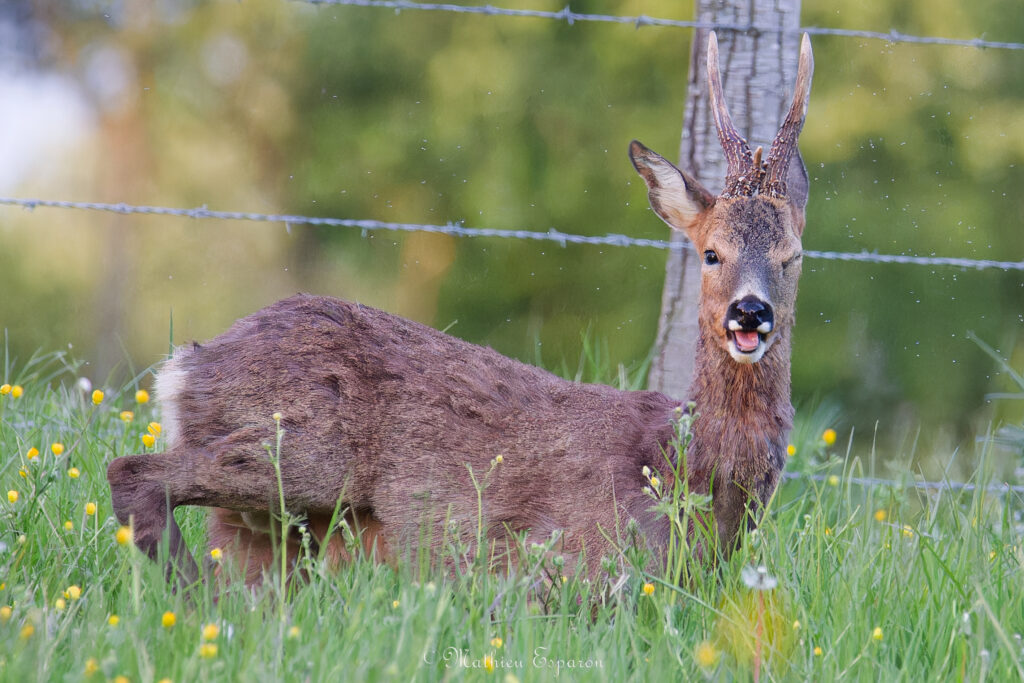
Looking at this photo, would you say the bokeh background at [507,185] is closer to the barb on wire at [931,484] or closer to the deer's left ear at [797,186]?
the barb on wire at [931,484]

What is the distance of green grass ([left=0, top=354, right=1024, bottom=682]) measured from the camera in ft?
7.72

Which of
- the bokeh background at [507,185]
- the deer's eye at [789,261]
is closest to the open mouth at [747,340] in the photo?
the deer's eye at [789,261]

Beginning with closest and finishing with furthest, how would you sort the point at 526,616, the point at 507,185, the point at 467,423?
the point at 526,616, the point at 467,423, the point at 507,185

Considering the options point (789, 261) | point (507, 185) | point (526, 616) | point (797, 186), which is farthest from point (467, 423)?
point (507, 185)

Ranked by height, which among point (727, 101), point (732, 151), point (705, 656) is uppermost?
point (727, 101)

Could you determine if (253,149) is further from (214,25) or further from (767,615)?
(767,615)

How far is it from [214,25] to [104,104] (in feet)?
3.33

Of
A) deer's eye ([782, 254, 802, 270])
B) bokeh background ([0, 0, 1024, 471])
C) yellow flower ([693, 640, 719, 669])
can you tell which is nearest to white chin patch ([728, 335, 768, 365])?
deer's eye ([782, 254, 802, 270])

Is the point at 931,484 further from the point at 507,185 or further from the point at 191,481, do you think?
the point at 507,185

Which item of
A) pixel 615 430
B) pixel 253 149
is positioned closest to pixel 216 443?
pixel 615 430

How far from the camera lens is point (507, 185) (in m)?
8.83

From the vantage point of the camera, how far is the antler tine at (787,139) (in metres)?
3.59

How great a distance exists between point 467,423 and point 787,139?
3.97ft

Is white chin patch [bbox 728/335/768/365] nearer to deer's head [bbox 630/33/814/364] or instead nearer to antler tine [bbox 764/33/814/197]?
deer's head [bbox 630/33/814/364]
